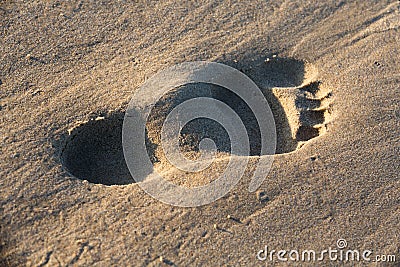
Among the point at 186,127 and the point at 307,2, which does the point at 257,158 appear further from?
the point at 307,2

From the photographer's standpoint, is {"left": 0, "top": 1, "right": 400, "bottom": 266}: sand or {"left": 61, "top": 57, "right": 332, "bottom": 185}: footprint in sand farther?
{"left": 61, "top": 57, "right": 332, "bottom": 185}: footprint in sand

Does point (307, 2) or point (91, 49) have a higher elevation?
point (307, 2)

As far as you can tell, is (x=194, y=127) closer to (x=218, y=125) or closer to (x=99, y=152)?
(x=218, y=125)

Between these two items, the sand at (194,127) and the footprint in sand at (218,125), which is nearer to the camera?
the sand at (194,127)

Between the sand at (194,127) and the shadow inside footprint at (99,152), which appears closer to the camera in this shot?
the sand at (194,127)

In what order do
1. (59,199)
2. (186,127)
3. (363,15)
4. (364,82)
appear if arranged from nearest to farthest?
(59,199)
(186,127)
(364,82)
(363,15)

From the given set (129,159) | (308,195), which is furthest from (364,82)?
(129,159)

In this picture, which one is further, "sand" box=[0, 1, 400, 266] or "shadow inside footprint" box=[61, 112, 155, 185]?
"shadow inside footprint" box=[61, 112, 155, 185]

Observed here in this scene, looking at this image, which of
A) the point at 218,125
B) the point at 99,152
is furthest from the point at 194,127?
the point at 99,152
